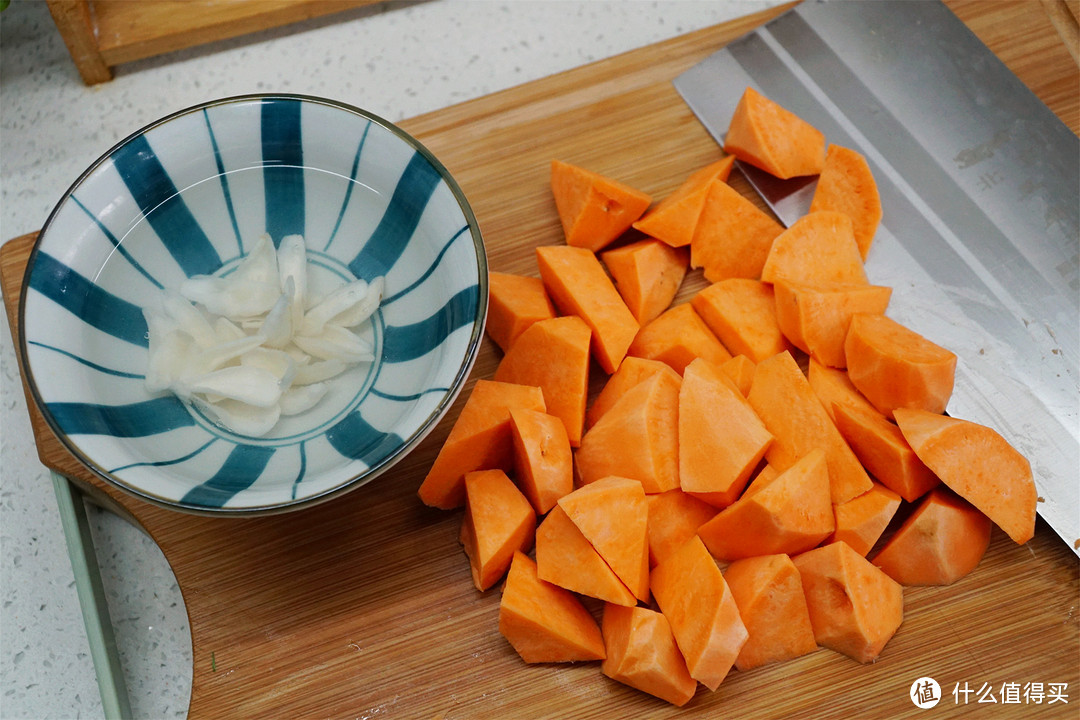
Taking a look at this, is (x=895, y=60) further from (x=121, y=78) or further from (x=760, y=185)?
(x=121, y=78)

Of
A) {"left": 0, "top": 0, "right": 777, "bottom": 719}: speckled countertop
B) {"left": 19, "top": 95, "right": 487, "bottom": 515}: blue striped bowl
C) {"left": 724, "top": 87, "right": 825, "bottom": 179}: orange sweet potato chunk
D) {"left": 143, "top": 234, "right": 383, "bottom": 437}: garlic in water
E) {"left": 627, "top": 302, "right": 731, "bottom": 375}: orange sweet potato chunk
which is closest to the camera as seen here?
{"left": 19, "top": 95, "right": 487, "bottom": 515}: blue striped bowl

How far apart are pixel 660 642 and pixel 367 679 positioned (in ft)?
1.47

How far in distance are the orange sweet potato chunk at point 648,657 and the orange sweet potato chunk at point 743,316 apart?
0.49 m

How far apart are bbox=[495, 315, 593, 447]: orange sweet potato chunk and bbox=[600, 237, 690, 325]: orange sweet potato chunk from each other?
5.4 inches

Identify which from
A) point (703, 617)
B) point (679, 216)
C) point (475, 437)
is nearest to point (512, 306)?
point (475, 437)

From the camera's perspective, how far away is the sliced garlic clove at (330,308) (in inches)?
51.3

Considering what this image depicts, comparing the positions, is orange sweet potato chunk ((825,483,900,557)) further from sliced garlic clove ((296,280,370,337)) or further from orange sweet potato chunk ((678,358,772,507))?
sliced garlic clove ((296,280,370,337))

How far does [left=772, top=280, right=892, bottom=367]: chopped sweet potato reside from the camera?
1424mm

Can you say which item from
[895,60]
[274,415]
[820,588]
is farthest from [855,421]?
[274,415]

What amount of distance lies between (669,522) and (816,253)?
540 millimetres

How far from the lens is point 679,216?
1531 millimetres

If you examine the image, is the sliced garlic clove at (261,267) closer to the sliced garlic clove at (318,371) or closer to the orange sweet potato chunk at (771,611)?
→ the sliced garlic clove at (318,371)

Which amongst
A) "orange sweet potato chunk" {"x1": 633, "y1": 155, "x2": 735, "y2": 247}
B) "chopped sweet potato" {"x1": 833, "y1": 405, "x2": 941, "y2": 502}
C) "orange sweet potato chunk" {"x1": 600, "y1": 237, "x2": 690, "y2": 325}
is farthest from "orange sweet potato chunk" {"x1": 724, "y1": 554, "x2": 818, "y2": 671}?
"orange sweet potato chunk" {"x1": 633, "y1": 155, "x2": 735, "y2": 247}

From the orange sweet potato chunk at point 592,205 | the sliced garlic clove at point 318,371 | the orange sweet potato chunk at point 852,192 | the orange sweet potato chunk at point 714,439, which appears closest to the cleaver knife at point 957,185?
the orange sweet potato chunk at point 852,192
